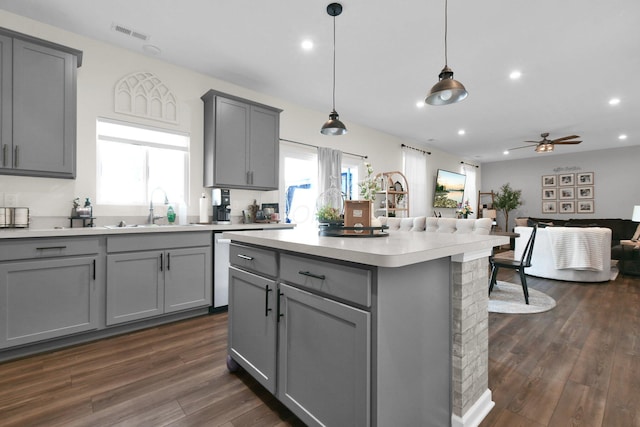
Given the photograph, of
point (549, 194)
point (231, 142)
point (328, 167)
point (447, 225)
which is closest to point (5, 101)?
point (231, 142)

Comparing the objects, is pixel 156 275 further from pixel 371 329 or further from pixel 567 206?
pixel 567 206

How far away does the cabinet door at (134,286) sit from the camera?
2.62m

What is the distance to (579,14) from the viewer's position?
2.63 meters

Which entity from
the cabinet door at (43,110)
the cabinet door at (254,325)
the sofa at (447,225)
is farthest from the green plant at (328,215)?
the cabinet door at (43,110)

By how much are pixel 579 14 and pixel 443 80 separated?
173cm

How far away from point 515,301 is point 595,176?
694 cm

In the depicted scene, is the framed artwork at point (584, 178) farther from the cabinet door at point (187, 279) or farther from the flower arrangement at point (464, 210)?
the cabinet door at point (187, 279)

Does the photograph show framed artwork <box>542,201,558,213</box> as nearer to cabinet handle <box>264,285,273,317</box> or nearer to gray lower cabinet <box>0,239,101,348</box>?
cabinet handle <box>264,285,273,317</box>

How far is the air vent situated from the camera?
2834 millimetres

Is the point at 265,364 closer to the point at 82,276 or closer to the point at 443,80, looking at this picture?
the point at 82,276

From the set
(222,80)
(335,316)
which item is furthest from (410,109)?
(335,316)

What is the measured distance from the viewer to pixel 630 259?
5203 mm

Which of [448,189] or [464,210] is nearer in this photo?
[448,189]

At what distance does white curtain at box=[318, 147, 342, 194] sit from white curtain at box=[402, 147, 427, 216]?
90.4 inches
